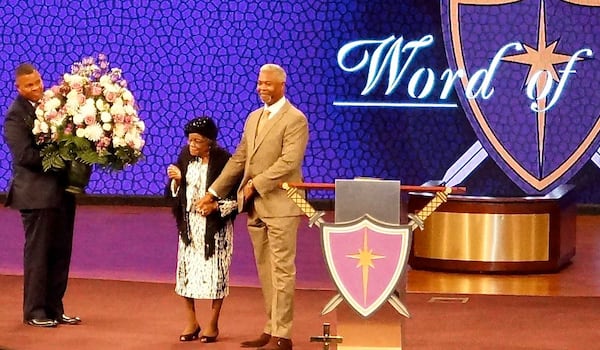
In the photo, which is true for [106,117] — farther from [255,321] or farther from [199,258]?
[255,321]

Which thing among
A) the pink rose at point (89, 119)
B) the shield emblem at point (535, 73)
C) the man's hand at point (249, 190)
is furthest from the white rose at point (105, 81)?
the shield emblem at point (535, 73)

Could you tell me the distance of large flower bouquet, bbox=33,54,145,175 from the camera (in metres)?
6.89

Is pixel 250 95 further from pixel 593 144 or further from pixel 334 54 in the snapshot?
pixel 593 144

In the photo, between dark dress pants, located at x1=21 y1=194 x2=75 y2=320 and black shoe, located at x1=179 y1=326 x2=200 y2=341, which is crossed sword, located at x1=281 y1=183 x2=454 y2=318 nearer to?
black shoe, located at x1=179 y1=326 x2=200 y2=341

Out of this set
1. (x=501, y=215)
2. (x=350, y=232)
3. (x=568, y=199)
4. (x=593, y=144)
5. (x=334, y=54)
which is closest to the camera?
(x=350, y=232)

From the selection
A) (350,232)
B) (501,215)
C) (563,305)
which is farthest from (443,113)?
(350,232)

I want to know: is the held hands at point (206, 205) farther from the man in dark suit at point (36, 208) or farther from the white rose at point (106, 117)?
the man in dark suit at point (36, 208)

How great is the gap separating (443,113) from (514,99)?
2.71ft

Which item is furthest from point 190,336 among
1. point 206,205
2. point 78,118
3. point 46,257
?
point 78,118

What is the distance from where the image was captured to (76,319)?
24.4 ft

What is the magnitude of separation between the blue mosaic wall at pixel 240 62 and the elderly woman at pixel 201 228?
22.0 ft

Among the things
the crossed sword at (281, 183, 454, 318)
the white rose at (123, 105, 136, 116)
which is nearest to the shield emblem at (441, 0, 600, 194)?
the white rose at (123, 105, 136, 116)

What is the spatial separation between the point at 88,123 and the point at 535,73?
284 inches

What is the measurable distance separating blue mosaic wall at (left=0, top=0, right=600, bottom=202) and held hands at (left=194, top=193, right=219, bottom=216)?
→ 22.5 feet
